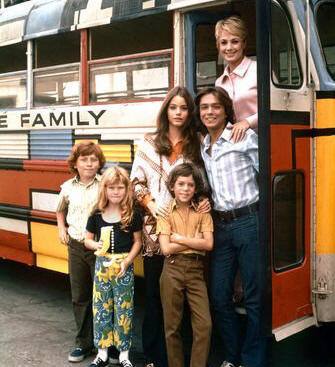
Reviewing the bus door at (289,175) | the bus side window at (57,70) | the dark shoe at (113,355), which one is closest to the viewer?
the bus door at (289,175)

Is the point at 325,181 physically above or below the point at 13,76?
below

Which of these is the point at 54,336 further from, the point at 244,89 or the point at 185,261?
the point at 244,89

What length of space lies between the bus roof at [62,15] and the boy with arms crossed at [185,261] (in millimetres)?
1232

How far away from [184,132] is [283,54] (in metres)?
0.74

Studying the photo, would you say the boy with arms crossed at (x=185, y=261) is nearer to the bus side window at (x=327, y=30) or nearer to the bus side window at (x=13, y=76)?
the bus side window at (x=327, y=30)

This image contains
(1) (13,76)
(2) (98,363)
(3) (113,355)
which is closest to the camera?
(2) (98,363)

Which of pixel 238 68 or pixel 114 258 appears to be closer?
pixel 238 68

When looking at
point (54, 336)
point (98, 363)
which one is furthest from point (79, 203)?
point (54, 336)

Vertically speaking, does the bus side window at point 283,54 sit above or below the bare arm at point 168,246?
above

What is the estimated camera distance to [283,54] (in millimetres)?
3645

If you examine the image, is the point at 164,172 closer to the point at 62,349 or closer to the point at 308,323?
the point at 308,323

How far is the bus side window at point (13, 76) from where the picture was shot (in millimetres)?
5219

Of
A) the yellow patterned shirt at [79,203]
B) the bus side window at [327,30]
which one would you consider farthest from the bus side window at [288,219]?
the yellow patterned shirt at [79,203]

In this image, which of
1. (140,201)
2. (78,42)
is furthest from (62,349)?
(78,42)
